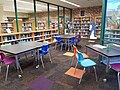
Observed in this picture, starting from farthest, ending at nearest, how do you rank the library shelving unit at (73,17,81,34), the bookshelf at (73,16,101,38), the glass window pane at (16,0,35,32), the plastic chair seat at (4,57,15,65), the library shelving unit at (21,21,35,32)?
the library shelving unit at (73,17,81,34)
the bookshelf at (73,16,101,38)
the library shelving unit at (21,21,35,32)
the glass window pane at (16,0,35,32)
the plastic chair seat at (4,57,15,65)

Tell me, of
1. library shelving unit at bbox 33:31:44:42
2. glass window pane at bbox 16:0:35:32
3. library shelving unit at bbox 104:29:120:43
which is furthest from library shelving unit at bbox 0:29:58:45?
library shelving unit at bbox 104:29:120:43

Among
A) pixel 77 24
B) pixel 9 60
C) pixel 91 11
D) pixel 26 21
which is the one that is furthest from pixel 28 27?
pixel 91 11

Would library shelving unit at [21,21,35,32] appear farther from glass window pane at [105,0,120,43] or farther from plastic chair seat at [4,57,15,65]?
glass window pane at [105,0,120,43]

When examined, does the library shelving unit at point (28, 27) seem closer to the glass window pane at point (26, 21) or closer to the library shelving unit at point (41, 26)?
the glass window pane at point (26, 21)

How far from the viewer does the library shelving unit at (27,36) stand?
4.81m

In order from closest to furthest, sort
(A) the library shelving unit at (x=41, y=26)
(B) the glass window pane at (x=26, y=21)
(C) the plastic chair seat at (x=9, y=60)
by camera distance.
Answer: (C) the plastic chair seat at (x=9, y=60)
(B) the glass window pane at (x=26, y=21)
(A) the library shelving unit at (x=41, y=26)

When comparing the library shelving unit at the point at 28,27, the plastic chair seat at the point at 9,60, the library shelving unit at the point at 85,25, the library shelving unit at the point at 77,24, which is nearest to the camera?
the plastic chair seat at the point at 9,60

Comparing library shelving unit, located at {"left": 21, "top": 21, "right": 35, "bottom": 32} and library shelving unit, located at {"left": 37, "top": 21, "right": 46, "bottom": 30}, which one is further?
library shelving unit, located at {"left": 37, "top": 21, "right": 46, "bottom": 30}

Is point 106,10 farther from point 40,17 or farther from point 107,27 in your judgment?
Answer: point 40,17

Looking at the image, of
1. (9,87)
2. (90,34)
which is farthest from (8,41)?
(90,34)

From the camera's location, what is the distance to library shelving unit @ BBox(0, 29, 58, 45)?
15.8ft

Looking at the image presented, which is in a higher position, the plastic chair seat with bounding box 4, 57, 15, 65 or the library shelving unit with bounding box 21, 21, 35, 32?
the library shelving unit with bounding box 21, 21, 35, 32

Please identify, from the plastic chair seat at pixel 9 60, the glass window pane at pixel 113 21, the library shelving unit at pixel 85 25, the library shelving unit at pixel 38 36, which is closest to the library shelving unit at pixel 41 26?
the library shelving unit at pixel 38 36

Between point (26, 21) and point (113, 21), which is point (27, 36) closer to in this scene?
point (113, 21)
